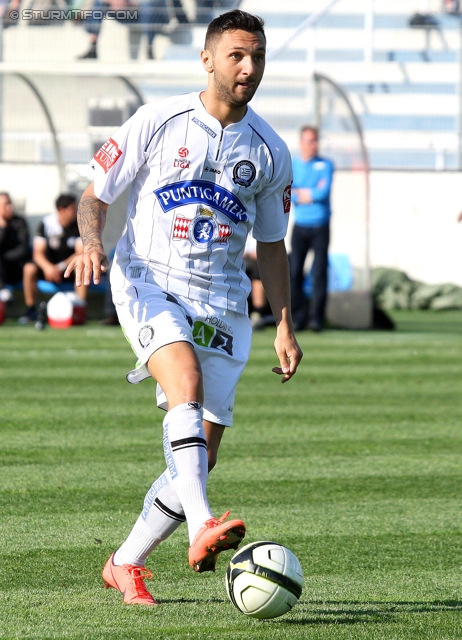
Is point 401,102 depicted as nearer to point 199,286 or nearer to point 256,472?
point 256,472

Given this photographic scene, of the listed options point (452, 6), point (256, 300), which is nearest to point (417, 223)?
point (256, 300)

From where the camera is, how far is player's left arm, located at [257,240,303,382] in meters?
4.18

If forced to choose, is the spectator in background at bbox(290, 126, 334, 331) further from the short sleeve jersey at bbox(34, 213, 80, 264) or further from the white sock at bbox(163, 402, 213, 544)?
the white sock at bbox(163, 402, 213, 544)

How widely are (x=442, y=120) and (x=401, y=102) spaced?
0.98 m

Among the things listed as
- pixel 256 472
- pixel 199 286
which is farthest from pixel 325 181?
pixel 199 286

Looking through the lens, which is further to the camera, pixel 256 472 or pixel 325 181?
pixel 325 181

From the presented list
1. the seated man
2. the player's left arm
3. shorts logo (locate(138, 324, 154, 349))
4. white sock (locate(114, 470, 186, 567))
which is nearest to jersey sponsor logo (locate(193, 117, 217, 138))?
the player's left arm

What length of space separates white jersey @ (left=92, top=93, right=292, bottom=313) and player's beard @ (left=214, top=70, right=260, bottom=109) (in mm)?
102

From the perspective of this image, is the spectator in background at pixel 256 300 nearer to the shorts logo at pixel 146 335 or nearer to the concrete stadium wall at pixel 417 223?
the concrete stadium wall at pixel 417 223

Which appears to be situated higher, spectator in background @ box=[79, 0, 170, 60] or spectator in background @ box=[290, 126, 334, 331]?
spectator in background @ box=[79, 0, 170, 60]

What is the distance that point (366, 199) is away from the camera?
49.6 feet

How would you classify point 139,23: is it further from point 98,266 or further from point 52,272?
point 98,266

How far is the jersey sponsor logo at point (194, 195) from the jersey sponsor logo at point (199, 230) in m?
0.05

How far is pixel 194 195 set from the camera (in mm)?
4016
